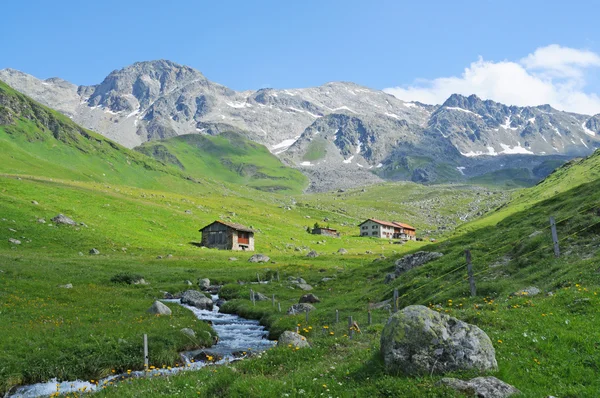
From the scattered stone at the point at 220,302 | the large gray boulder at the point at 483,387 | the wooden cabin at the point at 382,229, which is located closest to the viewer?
the large gray boulder at the point at 483,387

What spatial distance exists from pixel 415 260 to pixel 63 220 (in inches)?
2811

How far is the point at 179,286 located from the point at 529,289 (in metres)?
42.5

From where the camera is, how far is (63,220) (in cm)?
8481

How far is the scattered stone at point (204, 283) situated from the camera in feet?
192

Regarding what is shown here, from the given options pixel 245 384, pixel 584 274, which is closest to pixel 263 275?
pixel 584 274

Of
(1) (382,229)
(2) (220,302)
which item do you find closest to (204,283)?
(2) (220,302)

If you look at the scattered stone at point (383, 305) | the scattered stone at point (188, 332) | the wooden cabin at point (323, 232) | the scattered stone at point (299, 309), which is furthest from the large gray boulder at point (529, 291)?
the wooden cabin at point (323, 232)

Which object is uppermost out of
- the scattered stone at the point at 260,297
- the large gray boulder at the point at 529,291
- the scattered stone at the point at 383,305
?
the large gray boulder at the point at 529,291

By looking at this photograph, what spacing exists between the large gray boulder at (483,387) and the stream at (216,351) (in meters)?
12.4

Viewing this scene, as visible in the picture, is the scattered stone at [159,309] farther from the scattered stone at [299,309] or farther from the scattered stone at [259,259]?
the scattered stone at [259,259]

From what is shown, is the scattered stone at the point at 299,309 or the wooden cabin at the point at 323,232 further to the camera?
the wooden cabin at the point at 323,232

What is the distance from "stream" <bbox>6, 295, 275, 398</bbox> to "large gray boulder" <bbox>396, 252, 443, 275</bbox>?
56.8ft

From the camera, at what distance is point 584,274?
23812 mm

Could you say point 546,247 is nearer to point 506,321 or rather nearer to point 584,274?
point 584,274
